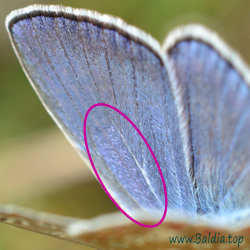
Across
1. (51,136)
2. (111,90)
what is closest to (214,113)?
(111,90)

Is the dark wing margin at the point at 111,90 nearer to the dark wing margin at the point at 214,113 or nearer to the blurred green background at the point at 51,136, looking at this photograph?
the dark wing margin at the point at 214,113

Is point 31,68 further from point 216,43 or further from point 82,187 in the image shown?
point 82,187

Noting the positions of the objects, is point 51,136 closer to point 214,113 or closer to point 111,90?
point 111,90

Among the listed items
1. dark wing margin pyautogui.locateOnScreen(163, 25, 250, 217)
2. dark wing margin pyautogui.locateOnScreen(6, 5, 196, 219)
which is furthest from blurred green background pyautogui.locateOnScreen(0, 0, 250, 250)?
dark wing margin pyautogui.locateOnScreen(163, 25, 250, 217)

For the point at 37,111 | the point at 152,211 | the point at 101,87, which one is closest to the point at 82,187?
the point at 37,111

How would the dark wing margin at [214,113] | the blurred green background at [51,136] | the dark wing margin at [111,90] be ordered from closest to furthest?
the dark wing margin at [214,113] → the dark wing margin at [111,90] → the blurred green background at [51,136]

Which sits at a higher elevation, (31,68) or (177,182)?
(31,68)

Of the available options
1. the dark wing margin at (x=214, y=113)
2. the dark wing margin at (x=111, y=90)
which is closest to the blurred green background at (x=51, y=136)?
the dark wing margin at (x=111, y=90)
